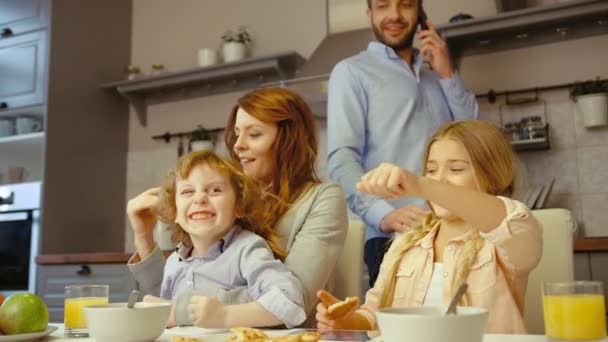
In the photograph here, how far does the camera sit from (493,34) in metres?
2.58

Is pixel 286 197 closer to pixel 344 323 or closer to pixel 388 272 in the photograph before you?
pixel 388 272

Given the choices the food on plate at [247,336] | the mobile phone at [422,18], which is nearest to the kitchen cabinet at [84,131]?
the mobile phone at [422,18]

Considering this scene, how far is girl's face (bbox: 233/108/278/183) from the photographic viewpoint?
4.47ft

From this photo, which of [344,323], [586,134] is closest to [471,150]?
[344,323]

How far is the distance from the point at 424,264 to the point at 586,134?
166 centimetres

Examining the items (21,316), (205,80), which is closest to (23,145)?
(205,80)

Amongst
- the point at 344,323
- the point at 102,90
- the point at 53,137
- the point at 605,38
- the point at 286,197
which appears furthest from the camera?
the point at 102,90

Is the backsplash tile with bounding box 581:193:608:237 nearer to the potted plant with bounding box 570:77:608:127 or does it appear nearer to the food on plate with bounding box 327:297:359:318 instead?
the potted plant with bounding box 570:77:608:127

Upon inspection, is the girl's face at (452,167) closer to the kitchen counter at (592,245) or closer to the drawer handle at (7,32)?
the kitchen counter at (592,245)

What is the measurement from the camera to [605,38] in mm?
2484

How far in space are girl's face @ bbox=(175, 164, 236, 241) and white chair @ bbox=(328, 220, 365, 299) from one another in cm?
29

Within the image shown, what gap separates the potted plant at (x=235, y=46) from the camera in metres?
3.13

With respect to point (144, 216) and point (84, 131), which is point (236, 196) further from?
point (84, 131)

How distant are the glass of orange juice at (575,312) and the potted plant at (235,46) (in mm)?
2555
